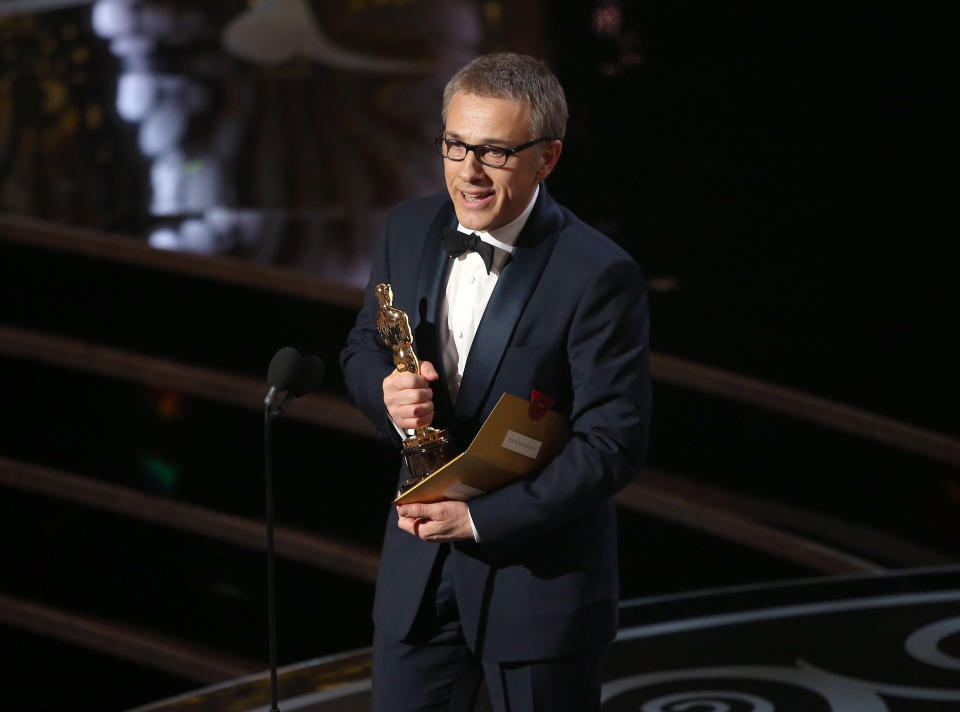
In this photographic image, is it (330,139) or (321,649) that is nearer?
(321,649)

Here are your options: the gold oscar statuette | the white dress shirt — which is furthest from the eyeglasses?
the gold oscar statuette

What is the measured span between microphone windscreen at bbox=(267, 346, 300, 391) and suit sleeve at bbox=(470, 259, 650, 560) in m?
0.34

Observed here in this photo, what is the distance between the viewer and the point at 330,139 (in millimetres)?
5109

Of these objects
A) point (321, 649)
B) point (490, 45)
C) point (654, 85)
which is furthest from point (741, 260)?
point (321, 649)

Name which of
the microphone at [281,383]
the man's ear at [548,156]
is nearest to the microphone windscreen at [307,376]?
the microphone at [281,383]

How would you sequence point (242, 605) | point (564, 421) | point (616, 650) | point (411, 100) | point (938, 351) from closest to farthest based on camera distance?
point (564, 421) → point (616, 650) → point (938, 351) → point (242, 605) → point (411, 100)

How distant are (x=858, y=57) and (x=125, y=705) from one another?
3553mm

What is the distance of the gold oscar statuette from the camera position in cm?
167

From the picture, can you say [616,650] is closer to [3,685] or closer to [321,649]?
[321,649]

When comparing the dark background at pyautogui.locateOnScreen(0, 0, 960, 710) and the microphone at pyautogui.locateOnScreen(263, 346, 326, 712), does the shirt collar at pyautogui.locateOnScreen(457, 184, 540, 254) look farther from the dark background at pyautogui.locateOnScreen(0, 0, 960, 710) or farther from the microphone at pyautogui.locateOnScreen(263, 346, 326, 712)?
the dark background at pyautogui.locateOnScreen(0, 0, 960, 710)

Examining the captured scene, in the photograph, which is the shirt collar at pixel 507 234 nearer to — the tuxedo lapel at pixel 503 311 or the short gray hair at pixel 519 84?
the tuxedo lapel at pixel 503 311

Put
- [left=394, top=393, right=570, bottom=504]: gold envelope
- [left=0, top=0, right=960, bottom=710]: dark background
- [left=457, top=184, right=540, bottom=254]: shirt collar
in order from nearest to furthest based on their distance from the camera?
[left=394, top=393, right=570, bottom=504]: gold envelope
[left=457, top=184, right=540, bottom=254]: shirt collar
[left=0, top=0, right=960, bottom=710]: dark background

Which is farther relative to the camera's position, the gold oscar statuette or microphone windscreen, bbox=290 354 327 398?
microphone windscreen, bbox=290 354 327 398

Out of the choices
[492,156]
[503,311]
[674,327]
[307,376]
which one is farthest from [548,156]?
[674,327]
